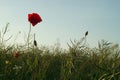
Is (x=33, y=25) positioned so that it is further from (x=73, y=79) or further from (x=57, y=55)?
(x=57, y=55)

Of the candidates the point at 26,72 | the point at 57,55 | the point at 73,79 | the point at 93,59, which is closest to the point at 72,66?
the point at 73,79

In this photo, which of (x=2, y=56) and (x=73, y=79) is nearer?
(x=73, y=79)

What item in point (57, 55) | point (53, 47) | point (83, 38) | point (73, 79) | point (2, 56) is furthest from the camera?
point (53, 47)

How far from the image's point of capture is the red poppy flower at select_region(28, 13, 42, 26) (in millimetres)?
3635

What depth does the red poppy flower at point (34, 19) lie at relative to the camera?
11.9 feet

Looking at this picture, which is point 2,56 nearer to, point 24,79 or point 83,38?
point 24,79

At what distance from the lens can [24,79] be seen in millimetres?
3312

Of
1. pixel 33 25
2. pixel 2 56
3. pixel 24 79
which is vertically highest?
pixel 33 25

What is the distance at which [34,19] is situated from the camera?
12.0 ft

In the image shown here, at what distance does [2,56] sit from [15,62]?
48 cm

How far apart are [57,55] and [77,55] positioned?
2.39m

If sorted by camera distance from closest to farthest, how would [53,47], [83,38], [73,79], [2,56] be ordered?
1. [73,79]
2. [2,56]
3. [83,38]
4. [53,47]

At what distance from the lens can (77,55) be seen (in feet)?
11.9

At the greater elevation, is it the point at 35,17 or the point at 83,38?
the point at 35,17
